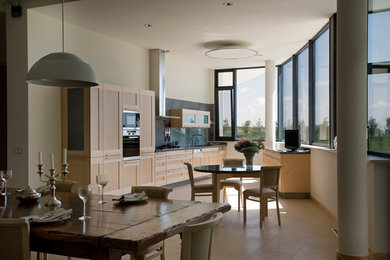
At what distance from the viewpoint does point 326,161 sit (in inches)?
235

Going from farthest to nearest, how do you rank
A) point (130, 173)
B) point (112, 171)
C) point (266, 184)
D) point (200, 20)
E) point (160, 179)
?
point (160, 179)
point (130, 173)
point (112, 171)
point (200, 20)
point (266, 184)

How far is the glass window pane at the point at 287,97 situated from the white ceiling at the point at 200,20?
1508mm

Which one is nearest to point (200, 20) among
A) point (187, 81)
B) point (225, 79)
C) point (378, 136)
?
point (378, 136)

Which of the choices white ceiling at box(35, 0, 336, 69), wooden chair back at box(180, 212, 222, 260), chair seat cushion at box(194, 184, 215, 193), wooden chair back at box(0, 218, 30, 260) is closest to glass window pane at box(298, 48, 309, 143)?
white ceiling at box(35, 0, 336, 69)

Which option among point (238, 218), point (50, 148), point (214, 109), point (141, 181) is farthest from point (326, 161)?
point (214, 109)

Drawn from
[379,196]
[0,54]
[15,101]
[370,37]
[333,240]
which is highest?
[0,54]

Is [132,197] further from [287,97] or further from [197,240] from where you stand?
[287,97]

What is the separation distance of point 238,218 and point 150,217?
3377mm

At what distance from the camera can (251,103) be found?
36.3 feet

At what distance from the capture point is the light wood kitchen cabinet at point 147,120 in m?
7.40

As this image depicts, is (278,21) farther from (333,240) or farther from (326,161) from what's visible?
(333,240)

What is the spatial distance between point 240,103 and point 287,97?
5.33ft

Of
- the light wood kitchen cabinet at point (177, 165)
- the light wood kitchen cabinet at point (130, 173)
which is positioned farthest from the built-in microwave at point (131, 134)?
the light wood kitchen cabinet at point (177, 165)

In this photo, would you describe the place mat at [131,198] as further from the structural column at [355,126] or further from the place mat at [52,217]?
the structural column at [355,126]
